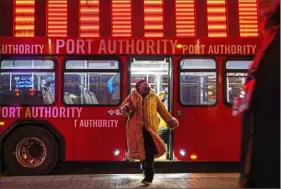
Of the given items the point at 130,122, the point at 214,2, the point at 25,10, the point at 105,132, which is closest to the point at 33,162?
the point at 105,132

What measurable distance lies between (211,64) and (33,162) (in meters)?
4.18

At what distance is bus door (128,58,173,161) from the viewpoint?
32.1ft

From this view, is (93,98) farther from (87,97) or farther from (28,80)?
(28,80)

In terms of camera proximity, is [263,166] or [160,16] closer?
[263,166]

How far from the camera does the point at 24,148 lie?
9625mm

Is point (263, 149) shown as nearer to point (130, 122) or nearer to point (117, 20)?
point (130, 122)

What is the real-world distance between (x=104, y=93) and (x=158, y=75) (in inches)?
47.2

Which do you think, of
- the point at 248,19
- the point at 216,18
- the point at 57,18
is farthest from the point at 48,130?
the point at 248,19

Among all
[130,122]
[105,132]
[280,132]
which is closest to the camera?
[280,132]

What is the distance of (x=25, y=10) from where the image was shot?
410 inches

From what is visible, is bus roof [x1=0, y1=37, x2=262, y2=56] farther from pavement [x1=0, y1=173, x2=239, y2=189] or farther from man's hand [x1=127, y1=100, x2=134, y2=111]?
pavement [x1=0, y1=173, x2=239, y2=189]

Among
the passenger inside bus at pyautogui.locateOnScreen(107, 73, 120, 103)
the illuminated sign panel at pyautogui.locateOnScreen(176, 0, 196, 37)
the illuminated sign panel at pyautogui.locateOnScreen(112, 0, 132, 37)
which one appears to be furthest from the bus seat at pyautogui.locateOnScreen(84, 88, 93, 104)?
the illuminated sign panel at pyautogui.locateOnScreen(176, 0, 196, 37)

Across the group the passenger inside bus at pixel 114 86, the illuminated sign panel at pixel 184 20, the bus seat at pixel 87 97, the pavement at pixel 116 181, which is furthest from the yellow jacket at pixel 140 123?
the illuminated sign panel at pixel 184 20

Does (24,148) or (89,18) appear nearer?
(24,148)
